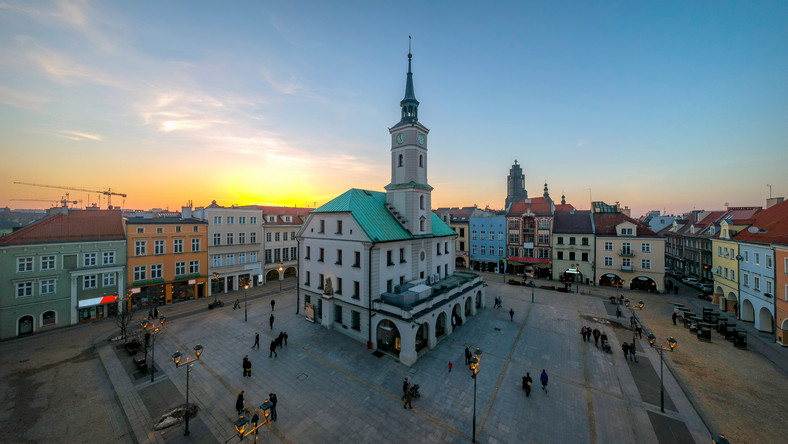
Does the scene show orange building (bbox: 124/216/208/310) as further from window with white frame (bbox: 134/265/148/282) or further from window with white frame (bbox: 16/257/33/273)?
window with white frame (bbox: 16/257/33/273)

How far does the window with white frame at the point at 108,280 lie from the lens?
31000 millimetres

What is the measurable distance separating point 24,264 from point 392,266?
3715cm

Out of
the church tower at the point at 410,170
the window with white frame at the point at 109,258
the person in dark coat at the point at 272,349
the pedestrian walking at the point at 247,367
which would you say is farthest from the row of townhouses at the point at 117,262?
the church tower at the point at 410,170

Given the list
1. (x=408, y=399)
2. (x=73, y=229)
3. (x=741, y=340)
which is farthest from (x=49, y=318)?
(x=741, y=340)

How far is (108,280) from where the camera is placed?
103 feet

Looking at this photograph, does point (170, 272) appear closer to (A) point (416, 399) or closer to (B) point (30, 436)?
(B) point (30, 436)

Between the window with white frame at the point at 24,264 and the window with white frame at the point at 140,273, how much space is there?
787 centimetres

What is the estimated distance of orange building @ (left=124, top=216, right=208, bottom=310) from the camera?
33031 mm

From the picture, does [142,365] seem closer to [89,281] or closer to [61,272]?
[89,281]

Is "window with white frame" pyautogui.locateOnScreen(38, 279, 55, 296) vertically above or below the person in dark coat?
above

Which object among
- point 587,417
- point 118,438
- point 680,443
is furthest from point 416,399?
point 118,438

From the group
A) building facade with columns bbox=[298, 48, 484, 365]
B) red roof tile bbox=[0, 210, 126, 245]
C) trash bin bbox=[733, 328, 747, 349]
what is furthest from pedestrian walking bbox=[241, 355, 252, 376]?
trash bin bbox=[733, 328, 747, 349]

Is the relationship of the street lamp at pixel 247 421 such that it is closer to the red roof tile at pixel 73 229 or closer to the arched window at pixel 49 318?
the arched window at pixel 49 318

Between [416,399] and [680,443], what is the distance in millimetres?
13908
